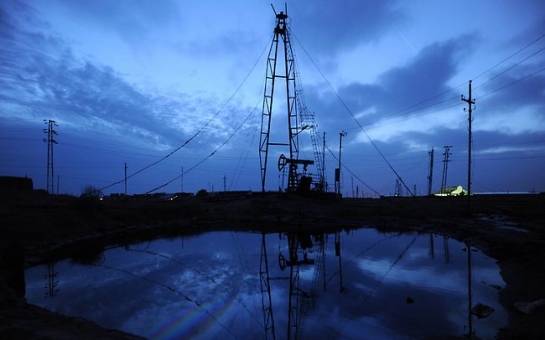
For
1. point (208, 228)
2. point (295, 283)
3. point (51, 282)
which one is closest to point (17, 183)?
point (208, 228)

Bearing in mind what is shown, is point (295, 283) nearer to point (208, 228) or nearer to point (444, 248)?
point (444, 248)

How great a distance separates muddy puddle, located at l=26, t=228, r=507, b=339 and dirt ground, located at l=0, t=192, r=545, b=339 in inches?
33.6

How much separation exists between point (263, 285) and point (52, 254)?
13389mm

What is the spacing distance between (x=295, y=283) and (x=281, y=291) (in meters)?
1.29

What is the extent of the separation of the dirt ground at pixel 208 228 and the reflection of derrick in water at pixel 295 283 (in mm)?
4122

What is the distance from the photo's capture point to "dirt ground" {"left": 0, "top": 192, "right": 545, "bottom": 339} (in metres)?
9.28

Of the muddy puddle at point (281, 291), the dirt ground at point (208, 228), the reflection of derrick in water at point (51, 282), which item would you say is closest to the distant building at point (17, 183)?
the dirt ground at point (208, 228)

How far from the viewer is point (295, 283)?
15.2 metres

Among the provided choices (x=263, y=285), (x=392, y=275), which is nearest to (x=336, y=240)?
(x=392, y=275)

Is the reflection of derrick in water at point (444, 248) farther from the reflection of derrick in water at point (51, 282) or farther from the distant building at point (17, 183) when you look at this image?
the distant building at point (17, 183)

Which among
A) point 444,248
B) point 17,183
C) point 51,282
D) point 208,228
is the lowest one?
point 208,228

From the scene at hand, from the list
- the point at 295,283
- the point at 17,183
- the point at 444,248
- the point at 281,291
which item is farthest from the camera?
the point at 17,183

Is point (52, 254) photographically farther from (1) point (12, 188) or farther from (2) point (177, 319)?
(1) point (12, 188)

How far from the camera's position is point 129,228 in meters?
32.1
